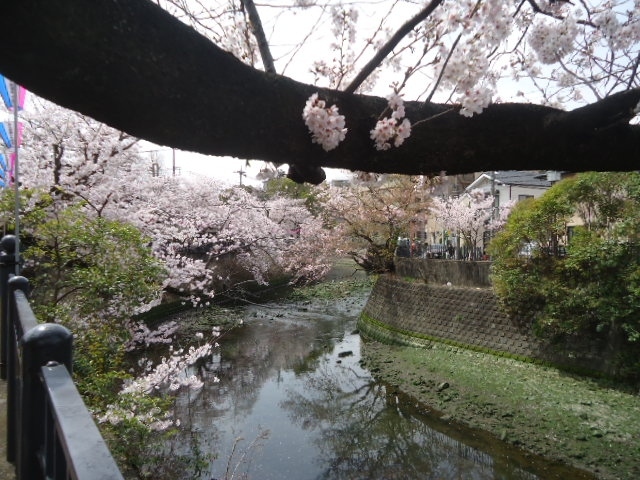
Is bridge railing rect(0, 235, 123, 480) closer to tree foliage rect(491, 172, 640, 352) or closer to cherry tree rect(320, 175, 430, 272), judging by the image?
tree foliage rect(491, 172, 640, 352)

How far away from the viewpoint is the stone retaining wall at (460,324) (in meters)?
10.1

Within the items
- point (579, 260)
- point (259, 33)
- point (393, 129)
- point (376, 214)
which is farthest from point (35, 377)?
point (376, 214)

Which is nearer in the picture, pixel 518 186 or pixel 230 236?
pixel 230 236

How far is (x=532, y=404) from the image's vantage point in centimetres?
898

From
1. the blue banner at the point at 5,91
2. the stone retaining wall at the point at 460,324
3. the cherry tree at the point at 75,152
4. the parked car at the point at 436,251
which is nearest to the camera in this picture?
the blue banner at the point at 5,91

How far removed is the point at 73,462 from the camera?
79cm

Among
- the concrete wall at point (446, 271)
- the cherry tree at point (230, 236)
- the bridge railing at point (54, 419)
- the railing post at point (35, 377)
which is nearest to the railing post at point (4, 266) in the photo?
the bridge railing at point (54, 419)

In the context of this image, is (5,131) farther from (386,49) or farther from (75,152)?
(386,49)

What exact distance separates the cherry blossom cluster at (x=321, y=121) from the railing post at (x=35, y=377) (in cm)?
110

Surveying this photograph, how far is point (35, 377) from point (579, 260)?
10727mm

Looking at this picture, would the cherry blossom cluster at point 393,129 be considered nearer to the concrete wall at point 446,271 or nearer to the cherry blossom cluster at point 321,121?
the cherry blossom cluster at point 321,121

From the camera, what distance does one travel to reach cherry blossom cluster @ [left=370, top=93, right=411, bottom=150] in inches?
75.9

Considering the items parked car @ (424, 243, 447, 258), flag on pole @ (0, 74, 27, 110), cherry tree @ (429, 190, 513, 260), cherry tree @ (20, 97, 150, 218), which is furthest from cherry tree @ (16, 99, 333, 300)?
cherry tree @ (429, 190, 513, 260)

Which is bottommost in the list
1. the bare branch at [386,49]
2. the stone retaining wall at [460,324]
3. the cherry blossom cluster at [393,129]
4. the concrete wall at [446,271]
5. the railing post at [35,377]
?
the stone retaining wall at [460,324]
